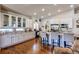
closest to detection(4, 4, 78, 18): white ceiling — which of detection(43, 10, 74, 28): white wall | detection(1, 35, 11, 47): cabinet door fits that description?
detection(43, 10, 74, 28): white wall

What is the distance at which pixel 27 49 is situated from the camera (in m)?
2.62

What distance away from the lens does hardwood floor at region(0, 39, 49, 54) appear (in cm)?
255

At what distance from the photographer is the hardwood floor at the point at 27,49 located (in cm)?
255

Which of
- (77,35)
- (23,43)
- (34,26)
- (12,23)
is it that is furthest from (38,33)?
(77,35)

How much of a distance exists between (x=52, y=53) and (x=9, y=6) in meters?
1.38

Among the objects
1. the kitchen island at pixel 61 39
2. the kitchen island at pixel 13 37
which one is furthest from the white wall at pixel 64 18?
the kitchen island at pixel 13 37

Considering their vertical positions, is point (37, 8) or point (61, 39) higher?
point (37, 8)

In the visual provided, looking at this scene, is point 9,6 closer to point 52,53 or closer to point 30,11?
point 30,11

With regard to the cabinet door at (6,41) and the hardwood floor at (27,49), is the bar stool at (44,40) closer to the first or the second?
the hardwood floor at (27,49)

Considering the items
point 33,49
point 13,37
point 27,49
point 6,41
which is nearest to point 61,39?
point 33,49

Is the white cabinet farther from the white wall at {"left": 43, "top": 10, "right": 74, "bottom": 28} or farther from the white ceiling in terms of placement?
the white wall at {"left": 43, "top": 10, "right": 74, "bottom": 28}

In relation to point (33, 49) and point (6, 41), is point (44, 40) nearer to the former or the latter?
point (33, 49)

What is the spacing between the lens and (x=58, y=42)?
260 cm

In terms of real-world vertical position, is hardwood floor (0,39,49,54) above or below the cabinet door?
below
